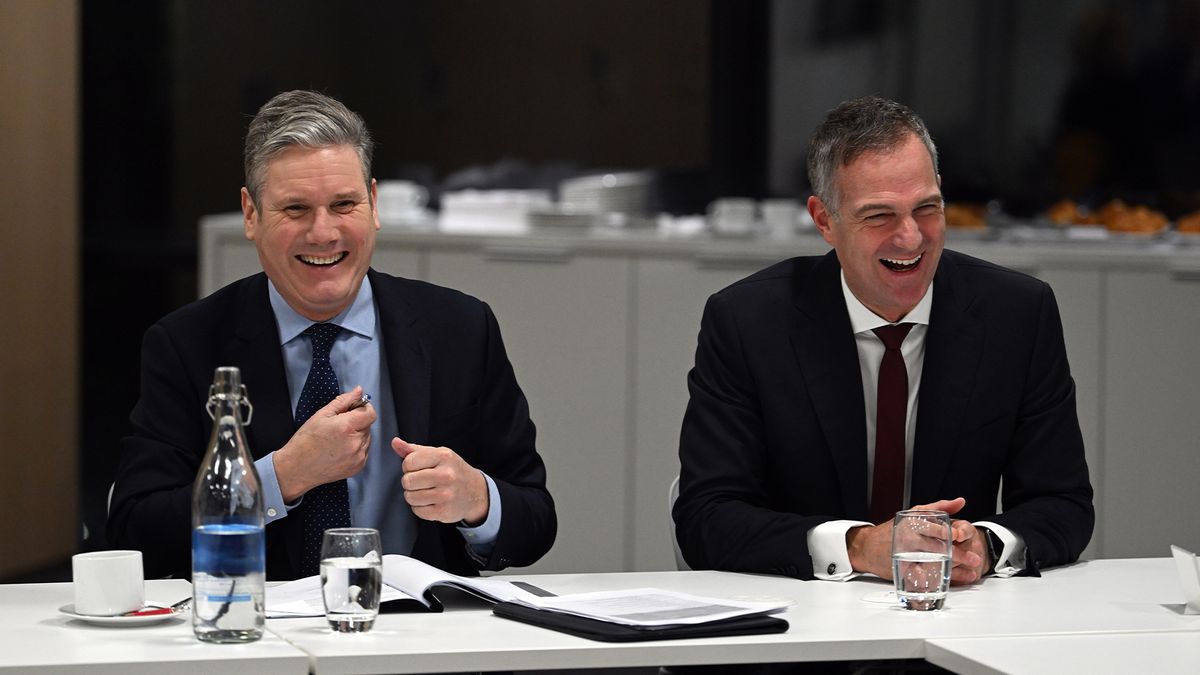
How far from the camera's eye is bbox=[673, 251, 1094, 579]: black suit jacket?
2.62 m

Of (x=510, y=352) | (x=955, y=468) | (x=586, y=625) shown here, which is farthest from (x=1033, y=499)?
(x=510, y=352)

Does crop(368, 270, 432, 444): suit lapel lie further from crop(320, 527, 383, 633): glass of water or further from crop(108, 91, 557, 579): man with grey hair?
crop(320, 527, 383, 633): glass of water

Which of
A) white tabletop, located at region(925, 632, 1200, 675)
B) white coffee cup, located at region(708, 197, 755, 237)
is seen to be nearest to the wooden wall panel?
white coffee cup, located at region(708, 197, 755, 237)

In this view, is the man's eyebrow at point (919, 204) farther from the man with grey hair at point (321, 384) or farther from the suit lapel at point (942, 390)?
the man with grey hair at point (321, 384)

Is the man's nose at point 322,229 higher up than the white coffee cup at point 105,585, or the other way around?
the man's nose at point 322,229

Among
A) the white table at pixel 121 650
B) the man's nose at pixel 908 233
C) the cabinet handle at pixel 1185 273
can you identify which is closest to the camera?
the white table at pixel 121 650

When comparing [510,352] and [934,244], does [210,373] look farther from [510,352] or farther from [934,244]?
[510,352]

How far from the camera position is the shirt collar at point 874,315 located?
2.70 m

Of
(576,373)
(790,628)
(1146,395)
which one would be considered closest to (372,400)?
(790,628)

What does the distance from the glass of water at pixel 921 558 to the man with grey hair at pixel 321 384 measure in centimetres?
62

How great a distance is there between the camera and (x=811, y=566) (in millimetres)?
2334

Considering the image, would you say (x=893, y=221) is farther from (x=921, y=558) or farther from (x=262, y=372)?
(x=262, y=372)

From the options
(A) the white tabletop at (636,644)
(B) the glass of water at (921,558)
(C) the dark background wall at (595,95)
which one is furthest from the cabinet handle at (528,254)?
(B) the glass of water at (921,558)

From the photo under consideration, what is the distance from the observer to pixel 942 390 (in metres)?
2.65
